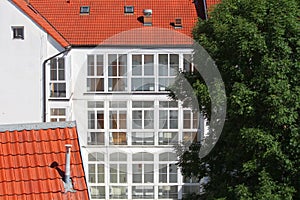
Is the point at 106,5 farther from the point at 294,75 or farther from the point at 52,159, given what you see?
the point at 52,159

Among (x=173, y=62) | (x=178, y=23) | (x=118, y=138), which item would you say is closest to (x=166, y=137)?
(x=118, y=138)

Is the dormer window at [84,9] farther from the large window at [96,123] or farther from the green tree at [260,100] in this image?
the green tree at [260,100]

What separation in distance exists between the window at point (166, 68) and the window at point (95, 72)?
205cm

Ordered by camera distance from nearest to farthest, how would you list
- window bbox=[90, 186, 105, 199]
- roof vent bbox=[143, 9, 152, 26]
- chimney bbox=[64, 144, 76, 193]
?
1. chimney bbox=[64, 144, 76, 193]
2. window bbox=[90, 186, 105, 199]
3. roof vent bbox=[143, 9, 152, 26]

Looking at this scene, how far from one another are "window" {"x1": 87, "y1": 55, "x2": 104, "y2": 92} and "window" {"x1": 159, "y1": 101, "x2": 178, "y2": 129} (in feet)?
7.33

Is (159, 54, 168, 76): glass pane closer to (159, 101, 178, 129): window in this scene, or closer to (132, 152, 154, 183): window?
(159, 101, 178, 129): window

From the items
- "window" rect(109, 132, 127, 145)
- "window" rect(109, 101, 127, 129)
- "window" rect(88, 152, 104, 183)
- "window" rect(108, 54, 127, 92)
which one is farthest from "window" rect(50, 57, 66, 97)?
"window" rect(88, 152, 104, 183)

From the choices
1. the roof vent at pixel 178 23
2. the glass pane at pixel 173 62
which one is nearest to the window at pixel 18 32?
the glass pane at pixel 173 62

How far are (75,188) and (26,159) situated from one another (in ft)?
2.79

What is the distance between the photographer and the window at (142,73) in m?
27.8

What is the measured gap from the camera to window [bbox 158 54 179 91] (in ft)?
90.7

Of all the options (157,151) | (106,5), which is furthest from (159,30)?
(157,151)

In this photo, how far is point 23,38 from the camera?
25.7 meters

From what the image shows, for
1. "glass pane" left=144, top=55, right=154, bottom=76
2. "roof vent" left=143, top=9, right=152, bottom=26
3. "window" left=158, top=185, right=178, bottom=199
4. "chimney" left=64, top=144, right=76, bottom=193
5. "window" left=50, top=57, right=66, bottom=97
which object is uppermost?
"roof vent" left=143, top=9, right=152, bottom=26
